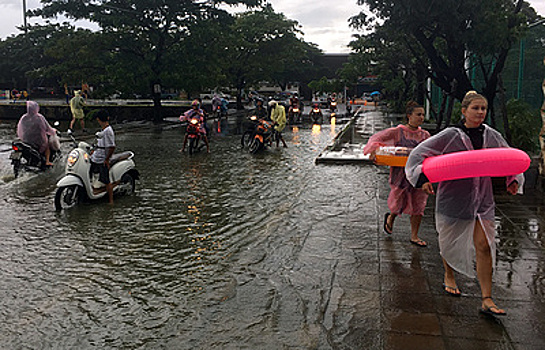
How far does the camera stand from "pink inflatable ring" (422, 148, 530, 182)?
4023 mm

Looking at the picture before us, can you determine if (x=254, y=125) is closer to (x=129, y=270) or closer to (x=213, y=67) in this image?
(x=129, y=270)

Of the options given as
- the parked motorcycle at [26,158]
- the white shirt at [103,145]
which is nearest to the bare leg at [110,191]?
the white shirt at [103,145]

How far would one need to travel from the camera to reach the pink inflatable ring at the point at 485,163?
4.02 metres

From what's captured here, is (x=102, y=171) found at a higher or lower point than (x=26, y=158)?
higher

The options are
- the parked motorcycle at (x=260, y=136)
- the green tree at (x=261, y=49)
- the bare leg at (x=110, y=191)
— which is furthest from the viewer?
the green tree at (x=261, y=49)

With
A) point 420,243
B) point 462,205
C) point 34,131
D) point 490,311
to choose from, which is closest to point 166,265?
point 420,243

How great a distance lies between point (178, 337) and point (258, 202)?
478cm

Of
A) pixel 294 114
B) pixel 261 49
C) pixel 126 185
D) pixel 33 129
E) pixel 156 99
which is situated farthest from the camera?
pixel 261 49

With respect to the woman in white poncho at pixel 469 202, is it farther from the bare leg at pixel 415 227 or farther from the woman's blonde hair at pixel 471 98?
the bare leg at pixel 415 227

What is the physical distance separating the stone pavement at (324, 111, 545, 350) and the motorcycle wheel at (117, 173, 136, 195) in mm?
4478

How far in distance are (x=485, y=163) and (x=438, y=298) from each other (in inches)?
48.8

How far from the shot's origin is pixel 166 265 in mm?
5523

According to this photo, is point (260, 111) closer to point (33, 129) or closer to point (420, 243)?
point (33, 129)

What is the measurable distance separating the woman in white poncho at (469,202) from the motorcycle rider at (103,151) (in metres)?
5.48
